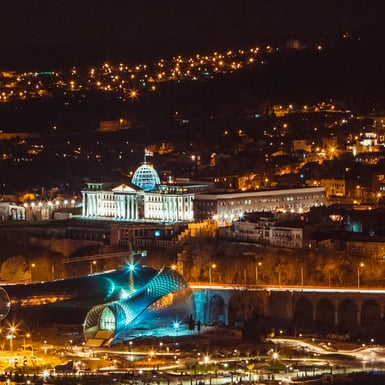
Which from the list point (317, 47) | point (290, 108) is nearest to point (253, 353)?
point (290, 108)

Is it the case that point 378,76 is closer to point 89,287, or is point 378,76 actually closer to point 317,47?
point 317,47

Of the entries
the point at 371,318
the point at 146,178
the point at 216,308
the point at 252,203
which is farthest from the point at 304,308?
the point at 146,178

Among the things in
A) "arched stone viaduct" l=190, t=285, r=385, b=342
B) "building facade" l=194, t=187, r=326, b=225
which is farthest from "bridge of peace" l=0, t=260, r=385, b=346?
"building facade" l=194, t=187, r=326, b=225

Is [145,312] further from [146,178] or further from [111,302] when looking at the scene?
[146,178]

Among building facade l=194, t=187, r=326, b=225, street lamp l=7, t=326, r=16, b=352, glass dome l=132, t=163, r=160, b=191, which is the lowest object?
street lamp l=7, t=326, r=16, b=352

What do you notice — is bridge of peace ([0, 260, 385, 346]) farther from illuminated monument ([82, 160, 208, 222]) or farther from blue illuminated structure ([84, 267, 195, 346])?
illuminated monument ([82, 160, 208, 222])

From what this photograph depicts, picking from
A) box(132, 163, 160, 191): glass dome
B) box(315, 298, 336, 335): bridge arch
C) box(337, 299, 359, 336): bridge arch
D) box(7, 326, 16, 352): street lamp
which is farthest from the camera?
box(132, 163, 160, 191): glass dome

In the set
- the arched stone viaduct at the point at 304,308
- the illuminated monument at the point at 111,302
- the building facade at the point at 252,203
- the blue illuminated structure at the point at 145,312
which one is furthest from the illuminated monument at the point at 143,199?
the blue illuminated structure at the point at 145,312

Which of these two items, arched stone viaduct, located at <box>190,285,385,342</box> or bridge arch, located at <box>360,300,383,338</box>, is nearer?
bridge arch, located at <box>360,300,383,338</box>
